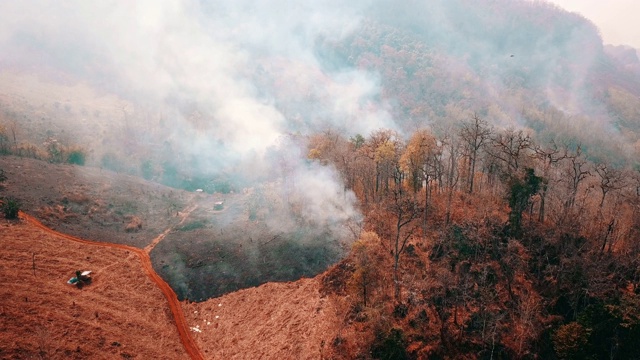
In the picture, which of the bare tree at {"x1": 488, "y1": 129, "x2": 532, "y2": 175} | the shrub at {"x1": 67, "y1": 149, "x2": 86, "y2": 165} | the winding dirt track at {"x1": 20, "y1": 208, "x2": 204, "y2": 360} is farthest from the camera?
the shrub at {"x1": 67, "y1": 149, "x2": 86, "y2": 165}

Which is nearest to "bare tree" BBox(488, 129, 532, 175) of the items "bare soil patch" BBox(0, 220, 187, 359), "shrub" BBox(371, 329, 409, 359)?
"shrub" BBox(371, 329, 409, 359)

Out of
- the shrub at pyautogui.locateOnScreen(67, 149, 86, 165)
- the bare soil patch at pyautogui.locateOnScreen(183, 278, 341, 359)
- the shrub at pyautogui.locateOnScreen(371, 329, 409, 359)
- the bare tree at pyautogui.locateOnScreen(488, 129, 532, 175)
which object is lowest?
the bare soil patch at pyautogui.locateOnScreen(183, 278, 341, 359)

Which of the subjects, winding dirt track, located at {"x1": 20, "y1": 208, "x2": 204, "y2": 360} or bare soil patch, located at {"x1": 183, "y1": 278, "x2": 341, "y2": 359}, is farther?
winding dirt track, located at {"x1": 20, "y1": 208, "x2": 204, "y2": 360}

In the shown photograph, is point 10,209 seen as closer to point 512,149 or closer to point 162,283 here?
point 162,283

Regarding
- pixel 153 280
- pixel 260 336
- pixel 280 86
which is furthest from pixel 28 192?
pixel 280 86

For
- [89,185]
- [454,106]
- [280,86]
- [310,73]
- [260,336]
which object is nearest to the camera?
[260,336]

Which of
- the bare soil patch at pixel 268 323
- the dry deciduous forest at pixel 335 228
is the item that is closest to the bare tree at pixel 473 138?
the dry deciduous forest at pixel 335 228

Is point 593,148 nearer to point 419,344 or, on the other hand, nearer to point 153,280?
point 419,344

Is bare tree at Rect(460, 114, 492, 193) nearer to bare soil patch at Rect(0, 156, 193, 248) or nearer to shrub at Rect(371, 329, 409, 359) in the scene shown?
shrub at Rect(371, 329, 409, 359)
